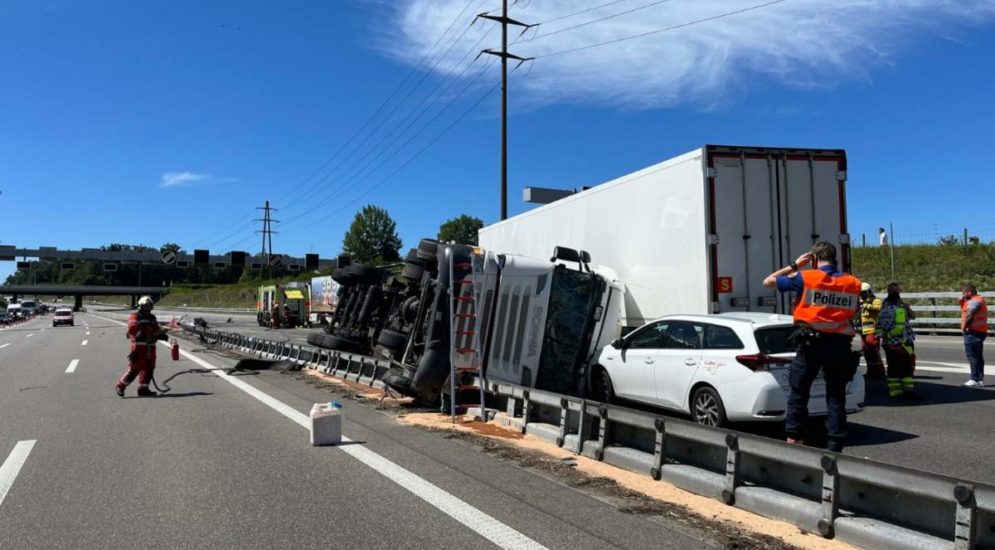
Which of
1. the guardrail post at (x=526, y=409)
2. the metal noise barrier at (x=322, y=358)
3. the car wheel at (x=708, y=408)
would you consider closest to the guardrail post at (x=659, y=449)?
the car wheel at (x=708, y=408)

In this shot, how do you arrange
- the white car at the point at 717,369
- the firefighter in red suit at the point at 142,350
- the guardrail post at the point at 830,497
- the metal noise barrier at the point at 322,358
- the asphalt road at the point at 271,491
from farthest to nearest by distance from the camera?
the metal noise barrier at the point at 322,358, the firefighter in red suit at the point at 142,350, the white car at the point at 717,369, the asphalt road at the point at 271,491, the guardrail post at the point at 830,497

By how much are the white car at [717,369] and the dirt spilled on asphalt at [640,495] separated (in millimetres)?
1760

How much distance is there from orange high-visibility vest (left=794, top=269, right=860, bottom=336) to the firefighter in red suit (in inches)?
402

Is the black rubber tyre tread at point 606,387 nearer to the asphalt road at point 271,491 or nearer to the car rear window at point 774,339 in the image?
the car rear window at point 774,339

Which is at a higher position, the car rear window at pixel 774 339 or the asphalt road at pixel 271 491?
the car rear window at pixel 774 339

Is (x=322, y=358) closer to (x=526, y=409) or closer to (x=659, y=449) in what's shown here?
(x=526, y=409)

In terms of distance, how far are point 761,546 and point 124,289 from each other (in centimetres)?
13852

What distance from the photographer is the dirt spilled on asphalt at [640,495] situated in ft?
14.7

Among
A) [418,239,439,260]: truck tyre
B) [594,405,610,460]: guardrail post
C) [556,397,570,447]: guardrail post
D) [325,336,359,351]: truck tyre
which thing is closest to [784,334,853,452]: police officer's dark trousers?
[594,405,610,460]: guardrail post

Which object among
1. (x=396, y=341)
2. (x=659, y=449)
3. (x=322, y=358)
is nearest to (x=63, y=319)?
(x=322, y=358)

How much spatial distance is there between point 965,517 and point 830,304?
7.12 feet

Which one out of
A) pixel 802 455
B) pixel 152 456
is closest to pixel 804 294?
pixel 802 455

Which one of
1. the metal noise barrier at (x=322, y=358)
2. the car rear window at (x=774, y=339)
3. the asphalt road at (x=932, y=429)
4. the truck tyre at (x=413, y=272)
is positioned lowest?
the asphalt road at (x=932, y=429)

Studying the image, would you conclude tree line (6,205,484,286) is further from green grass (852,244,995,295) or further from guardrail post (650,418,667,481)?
guardrail post (650,418,667,481)
